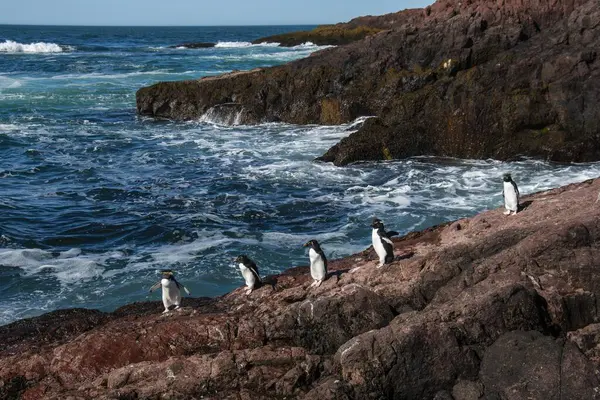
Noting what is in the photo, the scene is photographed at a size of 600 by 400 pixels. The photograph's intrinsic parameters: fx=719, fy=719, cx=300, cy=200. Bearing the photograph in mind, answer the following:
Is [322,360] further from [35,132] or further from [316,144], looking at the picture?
[35,132]

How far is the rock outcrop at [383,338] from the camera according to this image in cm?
808

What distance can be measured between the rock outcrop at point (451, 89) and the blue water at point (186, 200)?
2.94 ft

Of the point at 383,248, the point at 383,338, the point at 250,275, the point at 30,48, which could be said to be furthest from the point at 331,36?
the point at 383,338

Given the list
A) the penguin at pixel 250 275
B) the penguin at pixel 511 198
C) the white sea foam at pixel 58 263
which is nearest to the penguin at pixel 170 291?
the penguin at pixel 250 275

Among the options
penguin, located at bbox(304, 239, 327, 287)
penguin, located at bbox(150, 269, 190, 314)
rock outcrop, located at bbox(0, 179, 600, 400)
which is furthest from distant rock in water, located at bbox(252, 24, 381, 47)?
rock outcrop, located at bbox(0, 179, 600, 400)

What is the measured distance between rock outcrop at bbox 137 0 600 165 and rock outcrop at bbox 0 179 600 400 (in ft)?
44.7

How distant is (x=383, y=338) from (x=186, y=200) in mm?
14075

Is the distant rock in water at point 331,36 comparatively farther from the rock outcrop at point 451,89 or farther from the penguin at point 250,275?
the penguin at point 250,275

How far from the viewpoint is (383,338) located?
8344 mm

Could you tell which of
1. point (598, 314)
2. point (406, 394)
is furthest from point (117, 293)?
point (598, 314)

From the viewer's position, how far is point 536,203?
12.0m

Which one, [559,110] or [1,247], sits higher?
[559,110]

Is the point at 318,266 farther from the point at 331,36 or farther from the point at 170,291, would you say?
the point at 331,36

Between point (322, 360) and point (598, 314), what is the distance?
332 centimetres
